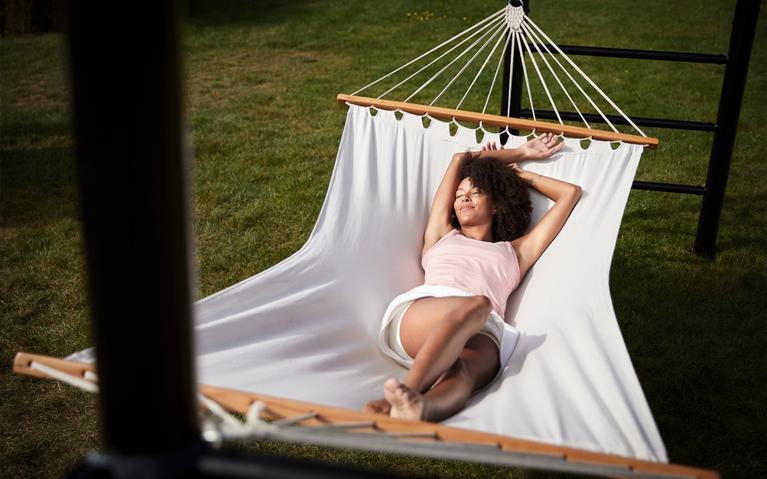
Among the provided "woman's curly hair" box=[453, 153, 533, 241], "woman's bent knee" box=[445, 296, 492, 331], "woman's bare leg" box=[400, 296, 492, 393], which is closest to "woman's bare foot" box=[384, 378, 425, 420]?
"woman's bare leg" box=[400, 296, 492, 393]

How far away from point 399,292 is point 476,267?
0.75ft

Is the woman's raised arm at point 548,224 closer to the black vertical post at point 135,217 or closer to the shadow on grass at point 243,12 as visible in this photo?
the black vertical post at point 135,217

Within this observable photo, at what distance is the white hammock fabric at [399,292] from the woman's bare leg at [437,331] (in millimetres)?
104

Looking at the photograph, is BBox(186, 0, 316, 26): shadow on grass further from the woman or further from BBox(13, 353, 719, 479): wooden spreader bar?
BBox(13, 353, 719, 479): wooden spreader bar

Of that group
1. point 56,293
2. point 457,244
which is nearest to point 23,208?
point 56,293

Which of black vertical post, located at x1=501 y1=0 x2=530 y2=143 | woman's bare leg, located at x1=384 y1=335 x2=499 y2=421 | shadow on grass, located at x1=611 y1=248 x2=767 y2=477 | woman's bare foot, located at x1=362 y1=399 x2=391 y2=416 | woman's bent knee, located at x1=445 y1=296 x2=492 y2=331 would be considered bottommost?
shadow on grass, located at x1=611 y1=248 x2=767 y2=477

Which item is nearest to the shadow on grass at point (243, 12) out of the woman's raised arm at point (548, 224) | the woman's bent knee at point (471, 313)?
the woman's raised arm at point (548, 224)

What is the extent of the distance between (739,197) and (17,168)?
353cm

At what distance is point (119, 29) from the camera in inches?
20.7

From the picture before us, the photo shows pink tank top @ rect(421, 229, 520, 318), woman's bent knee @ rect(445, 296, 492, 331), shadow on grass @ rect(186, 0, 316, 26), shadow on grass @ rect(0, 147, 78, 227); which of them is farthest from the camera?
shadow on grass @ rect(186, 0, 316, 26)

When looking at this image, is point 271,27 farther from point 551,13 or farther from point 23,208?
point 23,208

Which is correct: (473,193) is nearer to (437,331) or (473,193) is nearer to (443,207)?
(443,207)

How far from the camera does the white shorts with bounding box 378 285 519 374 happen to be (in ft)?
6.17

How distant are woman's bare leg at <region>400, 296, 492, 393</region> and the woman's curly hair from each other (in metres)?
0.44
